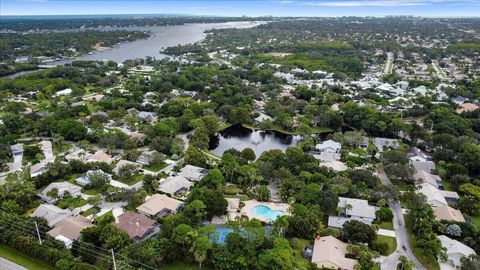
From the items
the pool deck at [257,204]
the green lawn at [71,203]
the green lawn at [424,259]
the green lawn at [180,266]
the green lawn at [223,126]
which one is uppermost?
the green lawn at [71,203]

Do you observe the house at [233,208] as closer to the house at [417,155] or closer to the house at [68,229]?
the house at [68,229]

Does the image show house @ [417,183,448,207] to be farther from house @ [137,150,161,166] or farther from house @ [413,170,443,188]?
house @ [137,150,161,166]

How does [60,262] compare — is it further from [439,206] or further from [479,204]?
[479,204]

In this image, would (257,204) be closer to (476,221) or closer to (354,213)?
(354,213)

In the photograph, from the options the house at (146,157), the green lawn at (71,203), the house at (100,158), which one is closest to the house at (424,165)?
the house at (146,157)

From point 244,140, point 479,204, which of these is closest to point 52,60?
point 244,140

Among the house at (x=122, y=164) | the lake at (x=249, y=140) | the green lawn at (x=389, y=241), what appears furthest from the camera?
the lake at (x=249, y=140)

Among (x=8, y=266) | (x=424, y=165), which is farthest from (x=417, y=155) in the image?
(x=8, y=266)
